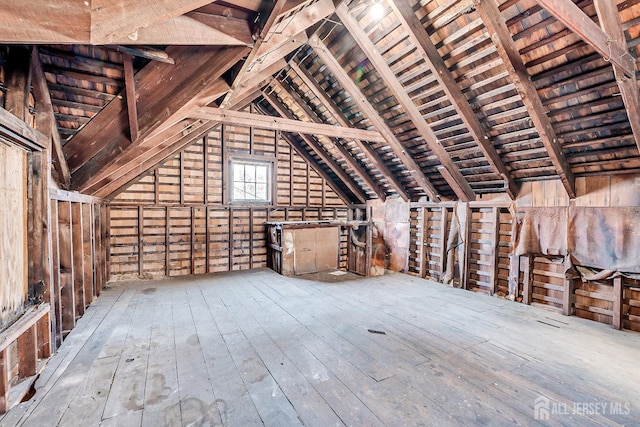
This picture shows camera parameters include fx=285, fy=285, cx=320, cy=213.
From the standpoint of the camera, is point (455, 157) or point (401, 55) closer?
point (401, 55)

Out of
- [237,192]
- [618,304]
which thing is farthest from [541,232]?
[237,192]

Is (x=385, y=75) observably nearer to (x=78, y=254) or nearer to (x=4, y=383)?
(x=78, y=254)

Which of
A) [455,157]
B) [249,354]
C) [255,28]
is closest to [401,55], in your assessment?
[455,157]

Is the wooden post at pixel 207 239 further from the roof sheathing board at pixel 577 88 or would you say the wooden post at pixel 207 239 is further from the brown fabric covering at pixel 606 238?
the brown fabric covering at pixel 606 238

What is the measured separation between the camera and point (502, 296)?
A: 496 cm

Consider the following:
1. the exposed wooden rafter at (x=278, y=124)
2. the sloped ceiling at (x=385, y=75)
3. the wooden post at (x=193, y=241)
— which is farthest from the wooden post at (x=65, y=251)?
the wooden post at (x=193, y=241)

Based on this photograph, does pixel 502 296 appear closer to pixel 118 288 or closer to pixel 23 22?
pixel 23 22

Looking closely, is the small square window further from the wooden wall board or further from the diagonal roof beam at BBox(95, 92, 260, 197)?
the diagonal roof beam at BBox(95, 92, 260, 197)

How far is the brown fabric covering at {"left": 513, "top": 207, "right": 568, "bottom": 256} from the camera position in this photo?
4250 millimetres

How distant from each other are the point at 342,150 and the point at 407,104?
2295 millimetres

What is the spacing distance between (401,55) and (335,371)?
387 cm

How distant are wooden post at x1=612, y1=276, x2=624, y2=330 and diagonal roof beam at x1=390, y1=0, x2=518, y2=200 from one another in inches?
74.4

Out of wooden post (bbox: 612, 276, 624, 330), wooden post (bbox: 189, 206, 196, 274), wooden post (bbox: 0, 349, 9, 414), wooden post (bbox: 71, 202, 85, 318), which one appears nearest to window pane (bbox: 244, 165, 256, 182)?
wooden post (bbox: 189, 206, 196, 274)

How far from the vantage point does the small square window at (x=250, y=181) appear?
22.7 ft
